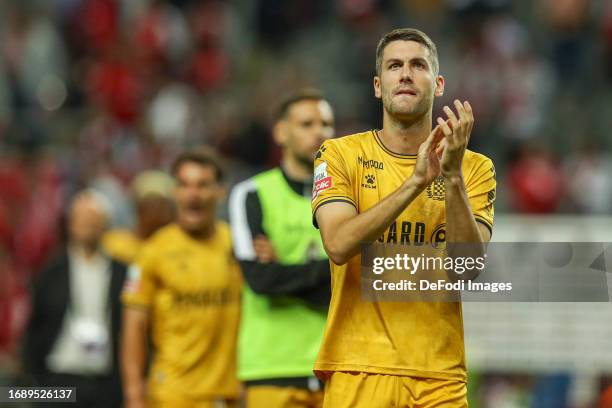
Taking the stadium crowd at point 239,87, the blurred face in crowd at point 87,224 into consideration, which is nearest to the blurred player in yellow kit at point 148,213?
the blurred face in crowd at point 87,224

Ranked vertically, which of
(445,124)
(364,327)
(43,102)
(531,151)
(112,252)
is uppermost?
(43,102)

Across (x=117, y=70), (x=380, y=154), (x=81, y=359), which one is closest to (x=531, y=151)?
(x=117, y=70)

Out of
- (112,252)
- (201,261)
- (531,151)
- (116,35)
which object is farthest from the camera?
(116,35)

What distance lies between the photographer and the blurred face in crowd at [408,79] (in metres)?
5.36

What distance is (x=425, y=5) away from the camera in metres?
17.8

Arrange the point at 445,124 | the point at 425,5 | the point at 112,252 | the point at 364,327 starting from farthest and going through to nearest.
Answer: the point at 425,5 → the point at 112,252 → the point at 364,327 → the point at 445,124

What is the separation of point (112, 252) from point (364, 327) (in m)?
5.20

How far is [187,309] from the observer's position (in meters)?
8.30

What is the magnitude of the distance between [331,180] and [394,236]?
34 cm

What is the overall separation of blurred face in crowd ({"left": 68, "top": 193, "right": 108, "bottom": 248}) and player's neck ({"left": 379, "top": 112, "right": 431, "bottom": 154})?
15.5 feet

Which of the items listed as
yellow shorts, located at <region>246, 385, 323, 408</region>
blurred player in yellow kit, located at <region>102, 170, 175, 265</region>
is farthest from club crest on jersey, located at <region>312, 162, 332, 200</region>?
blurred player in yellow kit, located at <region>102, 170, 175, 265</region>

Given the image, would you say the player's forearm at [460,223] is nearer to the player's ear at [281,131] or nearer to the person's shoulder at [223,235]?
the player's ear at [281,131]

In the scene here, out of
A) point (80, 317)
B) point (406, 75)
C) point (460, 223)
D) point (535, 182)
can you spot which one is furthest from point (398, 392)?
point (535, 182)

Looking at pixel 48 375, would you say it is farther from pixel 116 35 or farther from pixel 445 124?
pixel 116 35
